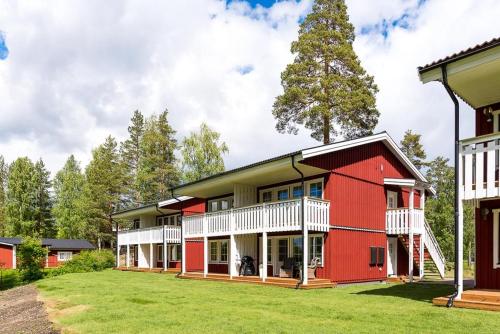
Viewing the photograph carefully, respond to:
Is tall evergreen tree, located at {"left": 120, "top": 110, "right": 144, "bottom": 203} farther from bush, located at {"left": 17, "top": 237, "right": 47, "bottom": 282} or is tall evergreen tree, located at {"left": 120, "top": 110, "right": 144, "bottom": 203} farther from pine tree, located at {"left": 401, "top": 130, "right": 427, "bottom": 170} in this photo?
pine tree, located at {"left": 401, "top": 130, "right": 427, "bottom": 170}

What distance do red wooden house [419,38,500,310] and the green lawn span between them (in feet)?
5.30

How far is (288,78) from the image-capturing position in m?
33.9

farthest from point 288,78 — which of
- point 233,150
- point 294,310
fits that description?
point 294,310

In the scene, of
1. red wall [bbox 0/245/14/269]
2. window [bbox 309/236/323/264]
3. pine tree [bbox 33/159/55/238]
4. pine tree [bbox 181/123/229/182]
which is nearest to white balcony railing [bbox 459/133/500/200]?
window [bbox 309/236/323/264]

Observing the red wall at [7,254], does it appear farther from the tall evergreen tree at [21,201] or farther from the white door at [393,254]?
the white door at [393,254]

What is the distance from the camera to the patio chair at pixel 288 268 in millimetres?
18812

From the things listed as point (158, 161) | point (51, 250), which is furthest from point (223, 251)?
point (51, 250)

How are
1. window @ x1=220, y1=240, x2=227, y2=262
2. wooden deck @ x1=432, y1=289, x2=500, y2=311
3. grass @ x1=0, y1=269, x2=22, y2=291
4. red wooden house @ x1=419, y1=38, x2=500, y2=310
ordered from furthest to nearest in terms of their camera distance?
grass @ x1=0, y1=269, x2=22, y2=291
window @ x1=220, y1=240, x2=227, y2=262
red wooden house @ x1=419, y1=38, x2=500, y2=310
wooden deck @ x1=432, y1=289, x2=500, y2=311

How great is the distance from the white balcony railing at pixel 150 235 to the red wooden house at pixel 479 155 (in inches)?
838

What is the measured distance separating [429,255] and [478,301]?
39.0 feet

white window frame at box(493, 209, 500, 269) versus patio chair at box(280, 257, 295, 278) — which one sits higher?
white window frame at box(493, 209, 500, 269)

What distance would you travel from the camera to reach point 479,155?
10.3 m

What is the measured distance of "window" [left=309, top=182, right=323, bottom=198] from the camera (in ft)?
61.6

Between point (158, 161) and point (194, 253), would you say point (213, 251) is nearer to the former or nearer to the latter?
Result: point (194, 253)
